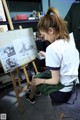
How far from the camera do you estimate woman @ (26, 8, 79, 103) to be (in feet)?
3.98

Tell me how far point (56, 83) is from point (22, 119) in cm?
80

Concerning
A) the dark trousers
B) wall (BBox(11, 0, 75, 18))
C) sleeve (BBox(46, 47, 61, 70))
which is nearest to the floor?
the dark trousers

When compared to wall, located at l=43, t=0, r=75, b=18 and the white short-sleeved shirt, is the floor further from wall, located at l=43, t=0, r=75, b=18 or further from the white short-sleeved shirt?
wall, located at l=43, t=0, r=75, b=18

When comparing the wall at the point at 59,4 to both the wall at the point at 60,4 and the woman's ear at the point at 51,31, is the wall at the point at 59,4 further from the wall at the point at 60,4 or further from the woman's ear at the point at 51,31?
the woman's ear at the point at 51,31

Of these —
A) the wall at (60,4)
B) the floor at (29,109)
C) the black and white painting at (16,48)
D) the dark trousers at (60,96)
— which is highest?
the wall at (60,4)

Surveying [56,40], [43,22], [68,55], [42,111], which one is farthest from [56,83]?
[42,111]

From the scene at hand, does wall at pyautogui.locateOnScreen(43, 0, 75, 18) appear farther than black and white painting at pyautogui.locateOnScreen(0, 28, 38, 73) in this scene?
Yes

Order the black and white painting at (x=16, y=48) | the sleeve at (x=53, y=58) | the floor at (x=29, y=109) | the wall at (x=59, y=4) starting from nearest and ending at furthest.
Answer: the sleeve at (x=53, y=58), the black and white painting at (x=16, y=48), the floor at (x=29, y=109), the wall at (x=59, y=4)

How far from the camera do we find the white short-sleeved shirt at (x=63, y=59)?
120 cm

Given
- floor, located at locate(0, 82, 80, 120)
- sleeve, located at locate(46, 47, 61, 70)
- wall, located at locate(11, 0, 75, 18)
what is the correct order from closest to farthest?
1. sleeve, located at locate(46, 47, 61, 70)
2. floor, located at locate(0, 82, 80, 120)
3. wall, located at locate(11, 0, 75, 18)

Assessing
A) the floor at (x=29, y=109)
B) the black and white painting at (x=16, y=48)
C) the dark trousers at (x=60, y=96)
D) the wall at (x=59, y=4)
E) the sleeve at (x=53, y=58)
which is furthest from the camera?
the wall at (x=59, y=4)

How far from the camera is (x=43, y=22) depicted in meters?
1.30

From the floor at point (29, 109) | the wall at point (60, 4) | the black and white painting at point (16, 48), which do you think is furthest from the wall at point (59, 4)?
the floor at point (29, 109)

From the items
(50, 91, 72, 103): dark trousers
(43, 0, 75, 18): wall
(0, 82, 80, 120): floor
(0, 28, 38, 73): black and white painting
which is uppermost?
(43, 0, 75, 18): wall
